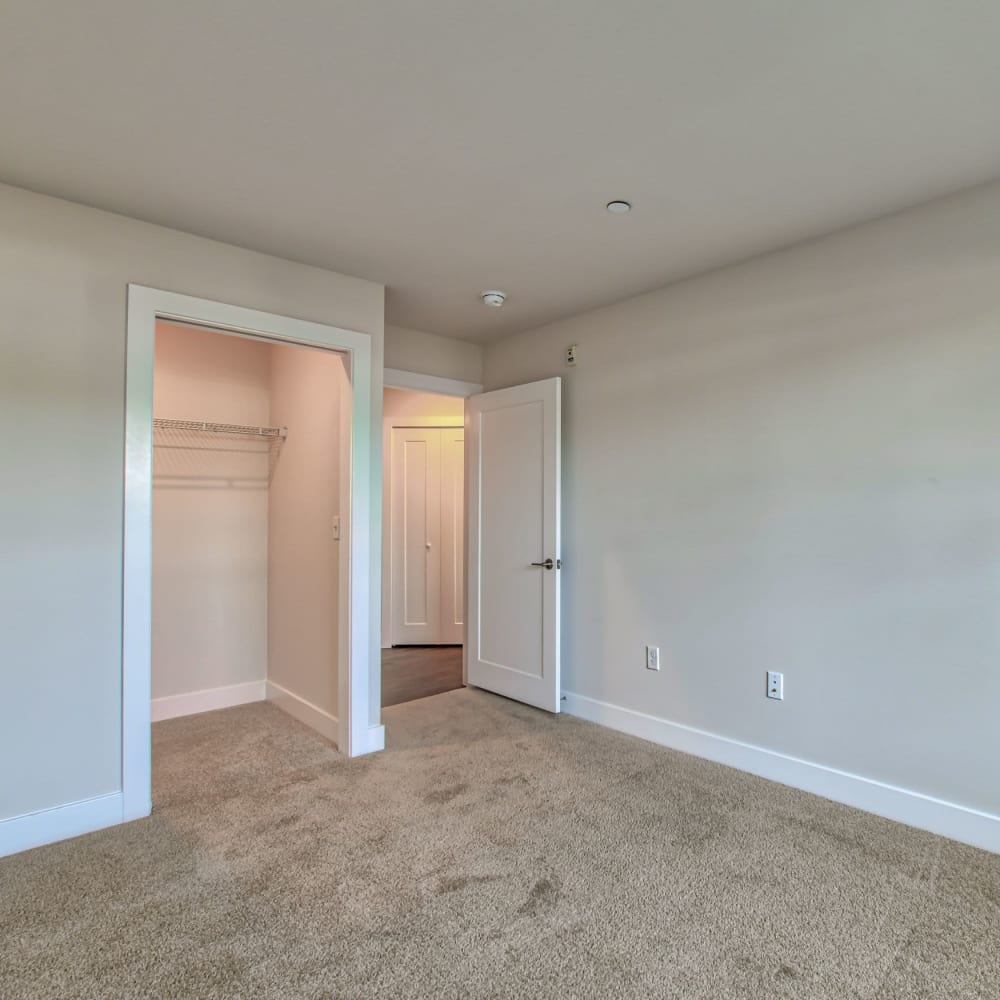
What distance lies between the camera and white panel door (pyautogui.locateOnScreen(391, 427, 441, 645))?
571cm

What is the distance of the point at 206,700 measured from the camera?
378 centimetres

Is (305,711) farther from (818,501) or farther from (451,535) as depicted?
(818,501)

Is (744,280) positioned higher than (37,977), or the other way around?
(744,280)

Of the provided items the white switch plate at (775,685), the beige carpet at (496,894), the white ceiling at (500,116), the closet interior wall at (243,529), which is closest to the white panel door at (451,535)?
the closet interior wall at (243,529)

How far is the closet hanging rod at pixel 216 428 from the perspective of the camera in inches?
137

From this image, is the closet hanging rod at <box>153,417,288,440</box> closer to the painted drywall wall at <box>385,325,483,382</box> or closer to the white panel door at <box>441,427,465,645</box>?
the painted drywall wall at <box>385,325,483,382</box>

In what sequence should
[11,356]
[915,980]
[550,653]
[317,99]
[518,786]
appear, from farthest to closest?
[550,653], [518,786], [11,356], [317,99], [915,980]

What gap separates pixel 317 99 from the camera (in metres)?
1.75

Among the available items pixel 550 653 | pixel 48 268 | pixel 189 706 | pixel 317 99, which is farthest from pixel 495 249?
pixel 189 706

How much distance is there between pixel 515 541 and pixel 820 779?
2.08 meters

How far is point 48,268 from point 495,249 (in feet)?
5.91

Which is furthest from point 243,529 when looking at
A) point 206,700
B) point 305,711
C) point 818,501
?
point 818,501

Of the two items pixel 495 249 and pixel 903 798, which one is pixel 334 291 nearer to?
pixel 495 249

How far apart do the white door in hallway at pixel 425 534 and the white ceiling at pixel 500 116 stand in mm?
3079
